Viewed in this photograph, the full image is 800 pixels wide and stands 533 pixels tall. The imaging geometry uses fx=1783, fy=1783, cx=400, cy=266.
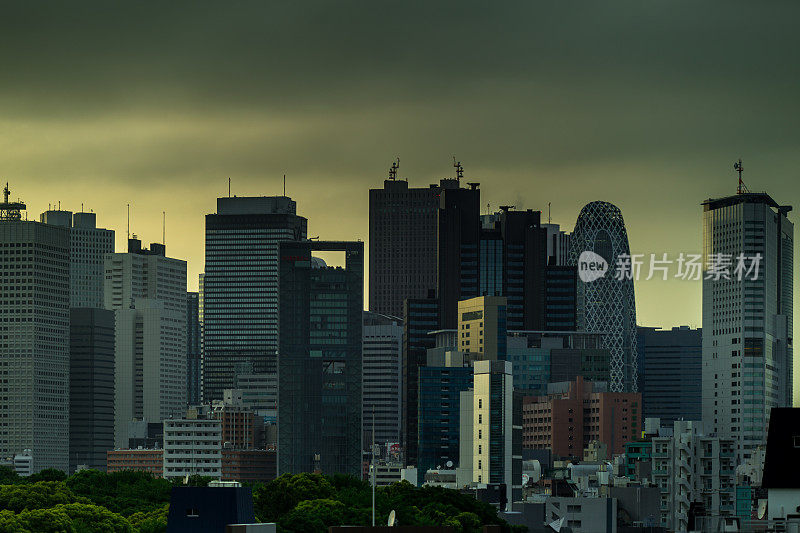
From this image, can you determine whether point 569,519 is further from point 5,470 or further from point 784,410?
point 5,470

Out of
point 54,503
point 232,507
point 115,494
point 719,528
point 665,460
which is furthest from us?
point 665,460

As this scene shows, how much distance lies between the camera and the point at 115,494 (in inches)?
6093

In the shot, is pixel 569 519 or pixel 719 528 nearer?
pixel 719 528

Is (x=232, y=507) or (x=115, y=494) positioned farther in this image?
(x=115, y=494)

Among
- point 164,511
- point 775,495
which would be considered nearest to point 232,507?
point 775,495

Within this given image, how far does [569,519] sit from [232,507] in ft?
225

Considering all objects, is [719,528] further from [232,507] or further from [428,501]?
[428,501]

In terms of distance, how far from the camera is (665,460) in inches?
7175

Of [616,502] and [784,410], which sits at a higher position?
[784,410]

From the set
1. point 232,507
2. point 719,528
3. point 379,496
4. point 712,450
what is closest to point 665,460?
point 712,450

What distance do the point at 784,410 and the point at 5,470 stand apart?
147 meters

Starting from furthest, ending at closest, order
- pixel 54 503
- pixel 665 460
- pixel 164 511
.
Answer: pixel 665 460, pixel 54 503, pixel 164 511

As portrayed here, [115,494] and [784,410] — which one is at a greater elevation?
[784,410]

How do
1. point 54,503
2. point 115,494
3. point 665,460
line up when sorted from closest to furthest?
point 54,503
point 115,494
point 665,460
